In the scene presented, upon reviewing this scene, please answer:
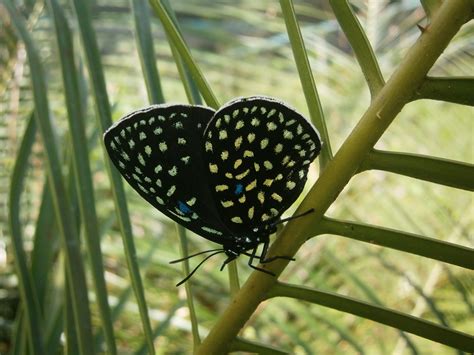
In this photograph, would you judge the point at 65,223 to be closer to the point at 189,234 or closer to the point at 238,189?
the point at 238,189

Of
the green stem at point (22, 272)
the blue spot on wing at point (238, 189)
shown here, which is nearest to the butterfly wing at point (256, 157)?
the blue spot on wing at point (238, 189)

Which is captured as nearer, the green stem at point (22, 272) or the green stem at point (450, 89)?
the green stem at point (450, 89)

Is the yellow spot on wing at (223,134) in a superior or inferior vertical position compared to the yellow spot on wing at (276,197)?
inferior

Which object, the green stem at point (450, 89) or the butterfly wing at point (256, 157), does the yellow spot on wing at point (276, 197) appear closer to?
the butterfly wing at point (256, 157)

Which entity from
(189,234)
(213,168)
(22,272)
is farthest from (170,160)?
(189,234)

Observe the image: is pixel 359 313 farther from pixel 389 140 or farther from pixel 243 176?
pixel 389 140

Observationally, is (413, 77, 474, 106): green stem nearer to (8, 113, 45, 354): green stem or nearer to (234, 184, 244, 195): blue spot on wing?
(234, 184, 244, 195): blue spot on wing

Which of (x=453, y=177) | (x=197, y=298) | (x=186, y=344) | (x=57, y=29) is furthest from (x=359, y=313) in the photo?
(x=197, y=298)
